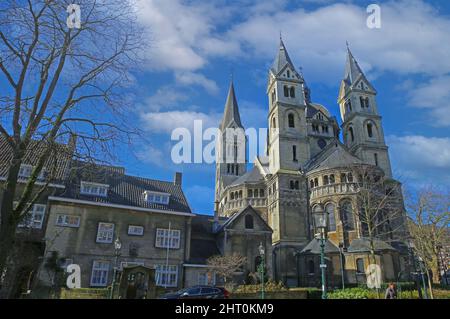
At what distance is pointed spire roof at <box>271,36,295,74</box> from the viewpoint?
60.8m

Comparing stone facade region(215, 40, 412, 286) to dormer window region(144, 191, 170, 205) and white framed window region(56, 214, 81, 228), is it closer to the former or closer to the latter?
dormer window region(144, 191, 170, 205)

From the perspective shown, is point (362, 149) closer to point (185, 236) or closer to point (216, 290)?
point (185, 236)

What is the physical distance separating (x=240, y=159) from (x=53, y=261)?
63.2 meters

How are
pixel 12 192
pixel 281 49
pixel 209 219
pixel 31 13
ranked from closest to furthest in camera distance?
pixel 12 192
pixel 31 13
pixel 209 219
pixel 281 49

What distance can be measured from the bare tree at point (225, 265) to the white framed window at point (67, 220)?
12.2 m

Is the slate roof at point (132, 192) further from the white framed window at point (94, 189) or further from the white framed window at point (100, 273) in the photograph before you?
the white framed window at point (100, 273)

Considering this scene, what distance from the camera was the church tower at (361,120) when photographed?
53969 millimetres

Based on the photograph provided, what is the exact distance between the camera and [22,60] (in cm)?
1161

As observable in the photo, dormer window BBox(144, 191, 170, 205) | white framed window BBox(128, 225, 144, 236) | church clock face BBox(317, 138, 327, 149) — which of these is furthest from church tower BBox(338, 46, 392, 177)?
A: white framed window BBox(128, 225, 144, 236)

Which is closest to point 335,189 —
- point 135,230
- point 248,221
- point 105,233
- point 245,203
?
point 248,221

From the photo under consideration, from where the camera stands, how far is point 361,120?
185 feet

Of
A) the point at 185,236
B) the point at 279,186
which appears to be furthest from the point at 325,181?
the point at 185,236

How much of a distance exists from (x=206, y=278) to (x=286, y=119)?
3396 cm

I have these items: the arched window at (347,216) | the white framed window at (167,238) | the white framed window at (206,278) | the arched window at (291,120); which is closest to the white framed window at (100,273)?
the white framed window at (167,238)
